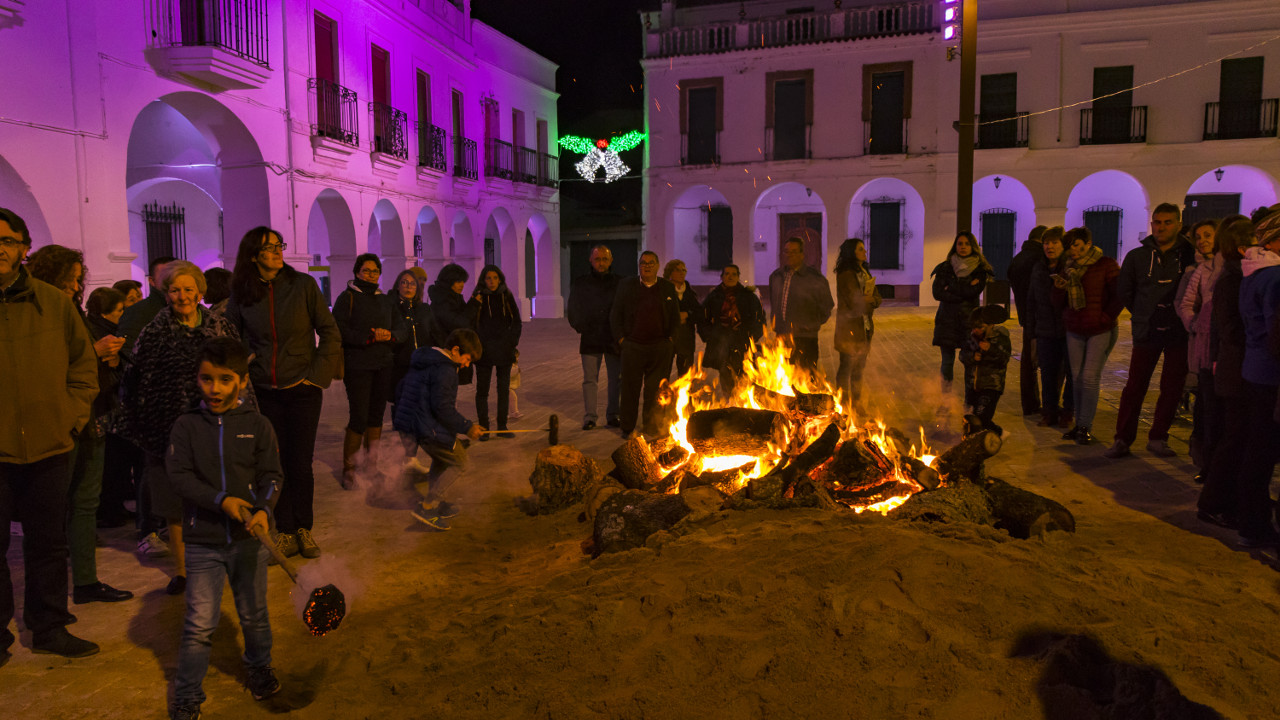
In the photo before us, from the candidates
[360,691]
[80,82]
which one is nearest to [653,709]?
[360,691]

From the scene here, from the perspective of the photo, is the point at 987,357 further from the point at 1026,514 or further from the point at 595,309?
the point at 595,309

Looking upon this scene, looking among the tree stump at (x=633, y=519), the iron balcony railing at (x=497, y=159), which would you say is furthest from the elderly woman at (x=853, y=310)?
the iron balcony railing at (x=497, y=159)

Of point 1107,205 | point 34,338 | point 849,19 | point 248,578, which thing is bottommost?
point 248,578

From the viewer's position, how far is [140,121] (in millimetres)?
14594

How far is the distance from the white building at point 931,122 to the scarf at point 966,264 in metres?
17.5

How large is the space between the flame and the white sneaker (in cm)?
344

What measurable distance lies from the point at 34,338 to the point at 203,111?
11.5 metres

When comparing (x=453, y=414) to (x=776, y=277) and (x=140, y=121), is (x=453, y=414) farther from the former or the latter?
(x=140, y=121)

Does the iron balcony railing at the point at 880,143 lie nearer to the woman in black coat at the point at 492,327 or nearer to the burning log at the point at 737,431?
the woman in black coat at the point at 492,327

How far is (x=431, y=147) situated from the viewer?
2134cm

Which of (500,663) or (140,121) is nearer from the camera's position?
(500,663)

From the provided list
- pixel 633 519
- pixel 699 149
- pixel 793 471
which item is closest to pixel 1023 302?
pixel 793 471

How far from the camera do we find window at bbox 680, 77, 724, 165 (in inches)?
1058

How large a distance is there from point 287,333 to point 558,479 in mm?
2220
